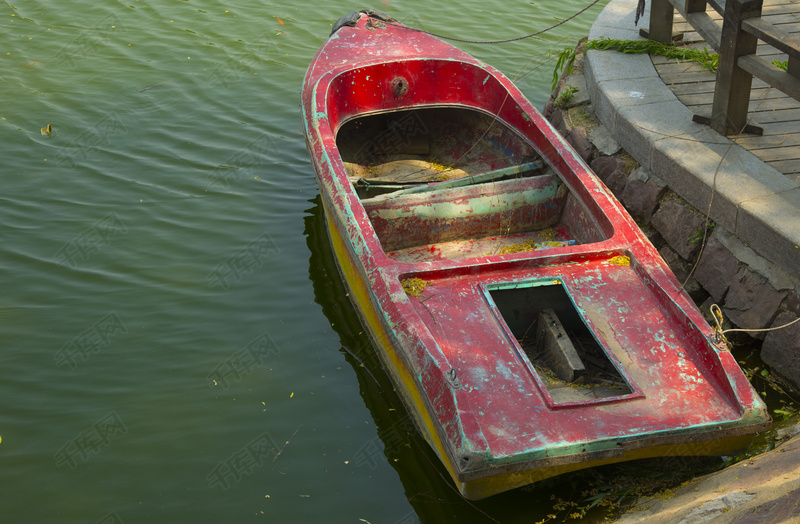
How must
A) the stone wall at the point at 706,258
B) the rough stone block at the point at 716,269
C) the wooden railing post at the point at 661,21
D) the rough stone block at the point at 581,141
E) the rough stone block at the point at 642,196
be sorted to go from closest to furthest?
the stone wall at the point at 706,258
the rough stone block at the point at 716,269
the rough stone block at the point at 642,196
the rough stone block at the point at 581,141
the wooden railing post at the point at 661,21

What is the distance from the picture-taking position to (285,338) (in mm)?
4633

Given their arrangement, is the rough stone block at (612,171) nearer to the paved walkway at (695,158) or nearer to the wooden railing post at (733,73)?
the paved walkway at (695,158)

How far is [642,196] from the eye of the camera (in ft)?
15.9

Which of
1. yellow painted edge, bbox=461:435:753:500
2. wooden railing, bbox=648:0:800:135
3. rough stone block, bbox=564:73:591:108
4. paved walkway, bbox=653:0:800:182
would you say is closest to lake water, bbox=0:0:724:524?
yellow painted edge, bbox=461:435:753:500

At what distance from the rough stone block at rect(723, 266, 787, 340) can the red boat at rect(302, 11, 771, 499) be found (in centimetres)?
50

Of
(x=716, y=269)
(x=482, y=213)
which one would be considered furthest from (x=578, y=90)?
(x=716, y=269)

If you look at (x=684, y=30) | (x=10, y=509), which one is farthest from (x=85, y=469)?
(x=684, y=30)

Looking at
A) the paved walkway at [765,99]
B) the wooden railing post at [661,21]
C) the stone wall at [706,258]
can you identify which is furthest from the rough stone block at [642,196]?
the wooden railing post at [661,21]

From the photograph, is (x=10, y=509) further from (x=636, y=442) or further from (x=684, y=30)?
(x=684, y=30)

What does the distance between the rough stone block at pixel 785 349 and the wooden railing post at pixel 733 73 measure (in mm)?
1440

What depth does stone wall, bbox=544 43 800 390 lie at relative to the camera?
3871mm

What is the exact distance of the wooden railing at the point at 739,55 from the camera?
4035 millimetres

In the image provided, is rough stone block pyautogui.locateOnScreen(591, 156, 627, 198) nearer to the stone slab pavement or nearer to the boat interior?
the boat interior

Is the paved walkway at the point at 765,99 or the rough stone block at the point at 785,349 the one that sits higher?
the paved walkway at the point at 765,99
